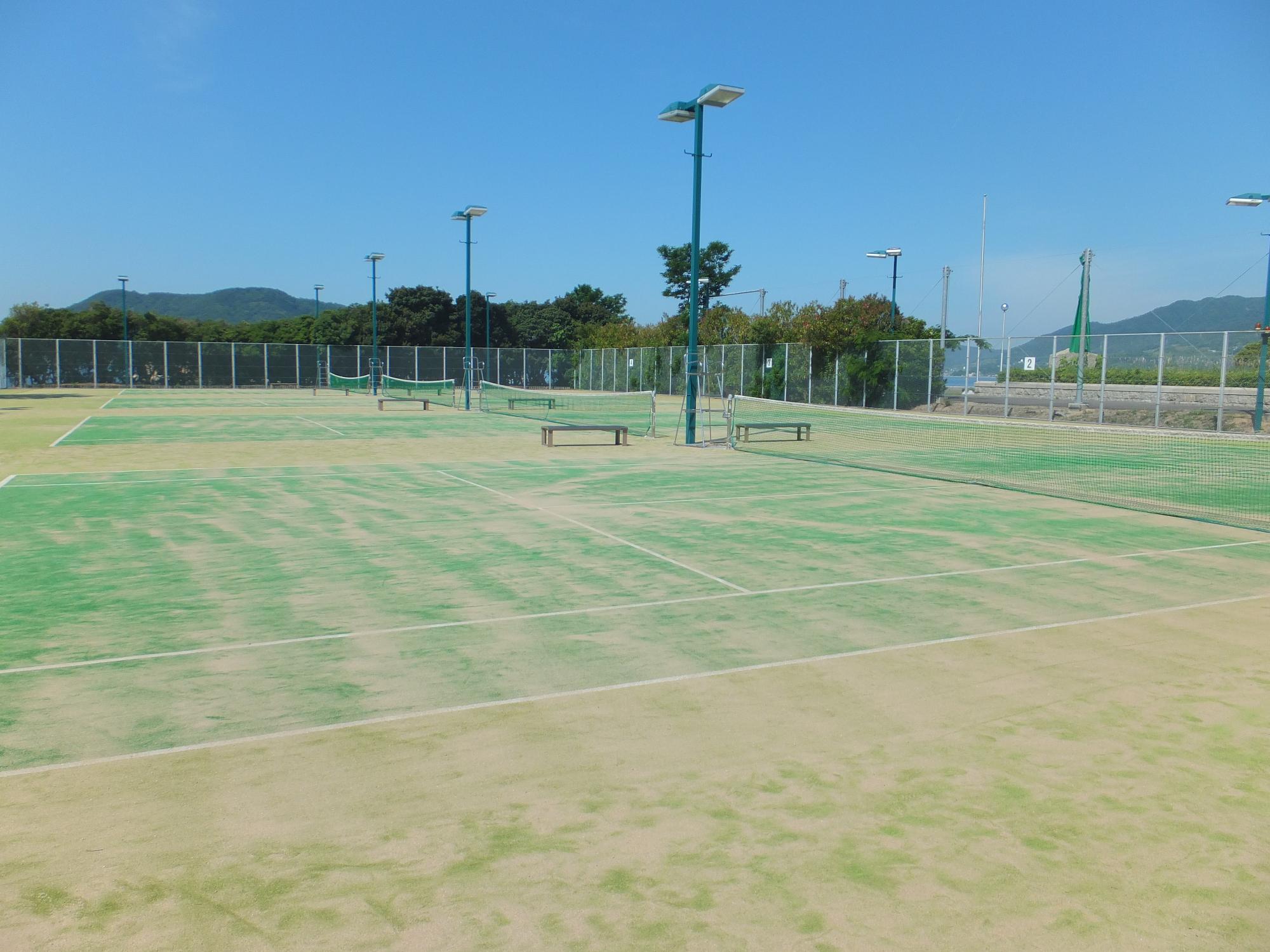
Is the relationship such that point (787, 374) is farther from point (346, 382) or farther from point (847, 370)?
point (346, 382)

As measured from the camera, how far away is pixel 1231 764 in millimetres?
4199

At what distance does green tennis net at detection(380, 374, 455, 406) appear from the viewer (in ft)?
136

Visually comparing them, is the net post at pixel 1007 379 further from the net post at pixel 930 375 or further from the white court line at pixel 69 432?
the white court line at pixel 69 432

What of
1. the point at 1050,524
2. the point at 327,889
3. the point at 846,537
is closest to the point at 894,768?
the point at 327,889

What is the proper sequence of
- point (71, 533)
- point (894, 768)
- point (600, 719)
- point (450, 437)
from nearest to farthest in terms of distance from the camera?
point (894, 768) → point (600, 719) → point (71, 533) → point (450, 437)

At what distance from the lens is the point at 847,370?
120 feet

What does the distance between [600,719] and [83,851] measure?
2.16 metres

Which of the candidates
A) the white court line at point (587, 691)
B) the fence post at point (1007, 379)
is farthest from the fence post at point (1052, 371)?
the white court line at point (587, 691)

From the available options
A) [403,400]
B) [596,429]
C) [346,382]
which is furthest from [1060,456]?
[346,382]

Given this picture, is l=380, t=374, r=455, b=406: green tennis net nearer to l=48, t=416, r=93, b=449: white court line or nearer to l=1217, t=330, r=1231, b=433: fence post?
l=48, t=416, r=93, b=449: white court line

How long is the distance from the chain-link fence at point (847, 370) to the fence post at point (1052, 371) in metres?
0.06

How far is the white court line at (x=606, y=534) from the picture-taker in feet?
25.3

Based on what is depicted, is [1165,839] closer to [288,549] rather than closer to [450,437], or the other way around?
[288,549]

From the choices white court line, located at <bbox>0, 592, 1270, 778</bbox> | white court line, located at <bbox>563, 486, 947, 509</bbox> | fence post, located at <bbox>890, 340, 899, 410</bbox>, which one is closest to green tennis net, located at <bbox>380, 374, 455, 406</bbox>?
fence post, located at <bbox>890, 340, 899, 410</bbox>
